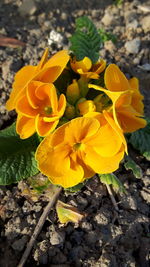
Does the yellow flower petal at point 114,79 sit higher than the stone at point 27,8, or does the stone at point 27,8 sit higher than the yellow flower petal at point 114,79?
the stone at point 27,8

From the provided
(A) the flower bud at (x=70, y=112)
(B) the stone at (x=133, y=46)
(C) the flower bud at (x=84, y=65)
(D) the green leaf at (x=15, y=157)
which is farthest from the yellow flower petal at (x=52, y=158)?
(B) the stone at (x=133, y=46)

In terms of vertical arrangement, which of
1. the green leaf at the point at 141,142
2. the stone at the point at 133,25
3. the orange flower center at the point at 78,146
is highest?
the orange flower center at the point at 78,146

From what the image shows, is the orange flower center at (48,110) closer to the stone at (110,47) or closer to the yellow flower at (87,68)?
the yellow flower at (87,68)

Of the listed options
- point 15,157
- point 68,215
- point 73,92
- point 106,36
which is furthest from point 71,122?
point 106,36

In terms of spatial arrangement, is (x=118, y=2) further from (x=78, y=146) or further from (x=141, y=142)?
(x=78, y=146)

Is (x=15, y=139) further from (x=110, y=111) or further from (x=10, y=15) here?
(x=10, y=15)

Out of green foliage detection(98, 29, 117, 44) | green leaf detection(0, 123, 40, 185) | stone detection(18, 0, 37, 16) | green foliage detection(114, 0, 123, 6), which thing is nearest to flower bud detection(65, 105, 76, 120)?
green leaf detection(0, 123, 40, 185)
